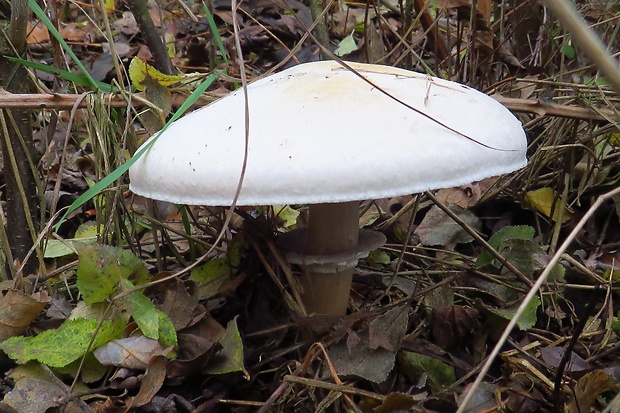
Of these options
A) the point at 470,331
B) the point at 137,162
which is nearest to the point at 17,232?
the point at 137,162

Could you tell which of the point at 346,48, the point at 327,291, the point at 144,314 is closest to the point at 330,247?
the point at 327,291

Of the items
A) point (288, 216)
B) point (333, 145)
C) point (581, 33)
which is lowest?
point (288, 216)

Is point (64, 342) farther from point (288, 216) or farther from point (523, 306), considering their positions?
point (523, 306)

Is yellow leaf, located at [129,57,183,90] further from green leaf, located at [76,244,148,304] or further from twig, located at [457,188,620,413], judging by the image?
twig, located at [457,188,620,413]

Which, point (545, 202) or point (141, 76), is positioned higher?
point (141, 76)

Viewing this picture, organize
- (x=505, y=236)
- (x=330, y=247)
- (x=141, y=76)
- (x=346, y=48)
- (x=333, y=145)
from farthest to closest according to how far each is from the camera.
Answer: (x=346, y=48)
(x=141, y=76)
(x=505, y=236)
(x=330, y=247)
(x=333, y=145)

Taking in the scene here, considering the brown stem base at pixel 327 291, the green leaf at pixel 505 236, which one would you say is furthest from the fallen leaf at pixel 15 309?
the green leaf at pixel 505 236

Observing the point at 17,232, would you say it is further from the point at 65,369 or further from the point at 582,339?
the point at 582,339
